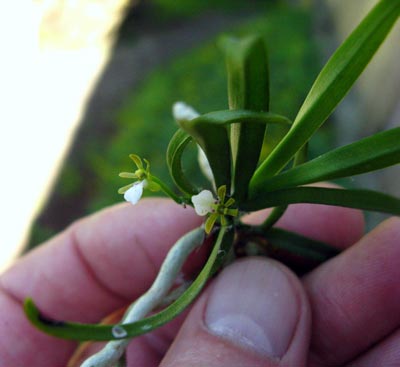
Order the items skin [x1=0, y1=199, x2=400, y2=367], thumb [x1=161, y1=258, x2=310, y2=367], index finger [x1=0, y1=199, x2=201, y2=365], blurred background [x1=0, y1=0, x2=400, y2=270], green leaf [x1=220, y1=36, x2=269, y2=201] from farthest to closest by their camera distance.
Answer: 1. blurred background [x1=0, y1=0, x2=400, y2=270]
2. index finger [x1=0, y1=199, x2=201, y2=365]
3. skin [x1=0, y1=199, x2=400, y2=367]
4. thumb [x1=161, y1=258, x2=310, y2=367]
5. green leaf [x1=220, y1=36, x2=269, y2=201]

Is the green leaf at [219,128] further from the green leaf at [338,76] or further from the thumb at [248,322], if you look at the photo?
the thumb at [248,322]

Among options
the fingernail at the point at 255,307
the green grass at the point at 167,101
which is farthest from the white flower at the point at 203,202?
the green grass at the point at 167,101

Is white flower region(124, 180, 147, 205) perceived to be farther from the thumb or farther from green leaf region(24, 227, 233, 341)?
the thumb

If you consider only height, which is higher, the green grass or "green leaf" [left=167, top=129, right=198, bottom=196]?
"green leaf" [left=167, top=129, right=198, bottom=196]

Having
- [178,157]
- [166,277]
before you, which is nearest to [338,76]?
[178,157]

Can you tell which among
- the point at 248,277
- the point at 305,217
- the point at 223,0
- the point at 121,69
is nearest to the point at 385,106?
the point at 305,217

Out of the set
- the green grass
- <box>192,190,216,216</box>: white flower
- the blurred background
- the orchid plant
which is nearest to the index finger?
the orchid plant

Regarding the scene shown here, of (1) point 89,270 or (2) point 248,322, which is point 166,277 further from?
(1) point 89,270

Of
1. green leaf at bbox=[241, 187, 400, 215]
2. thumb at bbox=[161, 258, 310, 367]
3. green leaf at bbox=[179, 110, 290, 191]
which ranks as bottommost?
thumb at bbox=[161, 258, 310, 367]
